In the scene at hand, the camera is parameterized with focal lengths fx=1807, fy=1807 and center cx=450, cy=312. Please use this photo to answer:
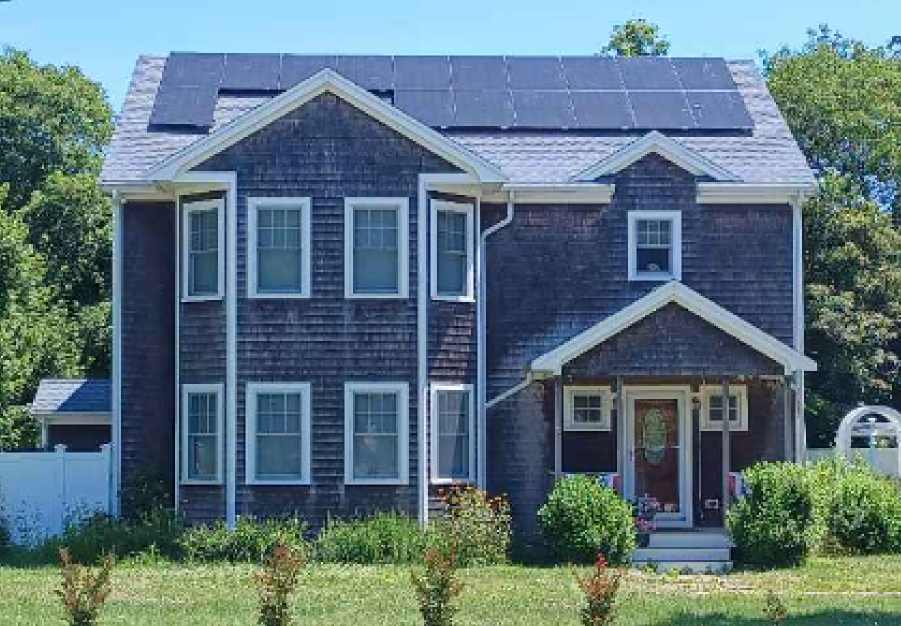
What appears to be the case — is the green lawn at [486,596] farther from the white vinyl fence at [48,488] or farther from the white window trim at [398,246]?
the white window trim at [398,246]

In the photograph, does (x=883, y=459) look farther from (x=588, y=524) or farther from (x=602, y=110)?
(x=588, y=524)

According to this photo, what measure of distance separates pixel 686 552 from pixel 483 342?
16.0ft

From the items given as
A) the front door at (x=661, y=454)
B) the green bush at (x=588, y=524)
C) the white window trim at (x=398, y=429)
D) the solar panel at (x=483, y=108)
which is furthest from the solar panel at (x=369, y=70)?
the green bush at (x=588, y=524)

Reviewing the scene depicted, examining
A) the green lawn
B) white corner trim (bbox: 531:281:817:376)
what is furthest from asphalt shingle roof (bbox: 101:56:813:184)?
the green lawn

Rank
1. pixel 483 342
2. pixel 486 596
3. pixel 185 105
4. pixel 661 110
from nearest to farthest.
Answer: pixel 486 596, pixel 483 342, pixel 185 105, pixel 661 110

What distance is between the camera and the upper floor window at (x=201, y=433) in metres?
29.2

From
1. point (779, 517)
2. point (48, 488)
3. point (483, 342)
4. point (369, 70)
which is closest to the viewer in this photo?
point (779, 517)

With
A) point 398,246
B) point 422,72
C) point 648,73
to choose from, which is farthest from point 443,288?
point 648,73

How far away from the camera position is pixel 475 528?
28219 mm

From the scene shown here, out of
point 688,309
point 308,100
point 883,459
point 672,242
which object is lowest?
point 883,459

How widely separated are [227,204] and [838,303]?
19782mm

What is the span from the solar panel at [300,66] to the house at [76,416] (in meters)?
7.03

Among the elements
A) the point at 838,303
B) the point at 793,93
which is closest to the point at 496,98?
the point at 838,303

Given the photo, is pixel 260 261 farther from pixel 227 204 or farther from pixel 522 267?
pixel 522 267
